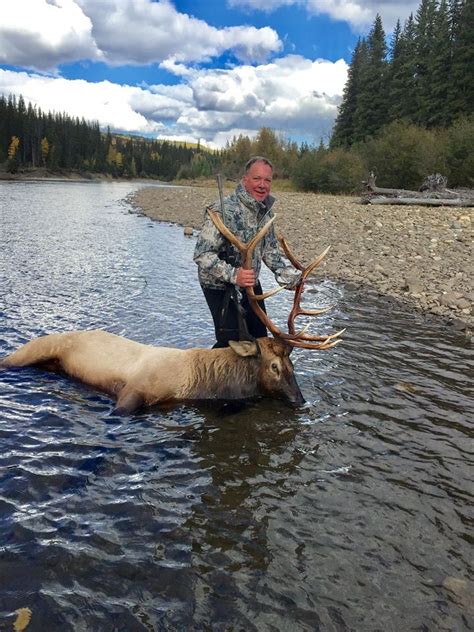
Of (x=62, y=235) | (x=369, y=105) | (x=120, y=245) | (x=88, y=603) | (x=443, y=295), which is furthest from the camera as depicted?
(x=369, y=105)

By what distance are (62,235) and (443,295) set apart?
17.4m

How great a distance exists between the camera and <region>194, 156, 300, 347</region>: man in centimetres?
644

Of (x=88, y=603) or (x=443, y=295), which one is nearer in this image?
(x=88, y=603)

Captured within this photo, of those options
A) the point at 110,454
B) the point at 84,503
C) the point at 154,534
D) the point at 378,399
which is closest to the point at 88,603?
the point at 154,534

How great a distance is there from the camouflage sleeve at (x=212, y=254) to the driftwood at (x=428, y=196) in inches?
844

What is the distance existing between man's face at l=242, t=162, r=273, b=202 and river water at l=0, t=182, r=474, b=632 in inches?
110

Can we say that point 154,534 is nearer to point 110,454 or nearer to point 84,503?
point 84,503

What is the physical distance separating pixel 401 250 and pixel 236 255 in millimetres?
10588

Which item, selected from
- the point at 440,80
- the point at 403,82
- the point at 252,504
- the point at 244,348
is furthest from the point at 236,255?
the point at 403,82

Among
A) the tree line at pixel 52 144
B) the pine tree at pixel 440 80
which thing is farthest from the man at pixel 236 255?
the tree line at pixel 52 144

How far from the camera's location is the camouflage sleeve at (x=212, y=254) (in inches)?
247

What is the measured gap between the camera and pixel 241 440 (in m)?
5.54

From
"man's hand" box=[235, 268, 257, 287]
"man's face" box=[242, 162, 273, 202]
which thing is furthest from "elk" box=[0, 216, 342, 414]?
"man's face" box=[242, 162, 273, 202]

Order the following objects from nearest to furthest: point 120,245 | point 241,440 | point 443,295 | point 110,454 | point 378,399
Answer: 1. point 110,454
2. point 241,440
3. point 378,399
4. point 443,295
5. point 120,245
